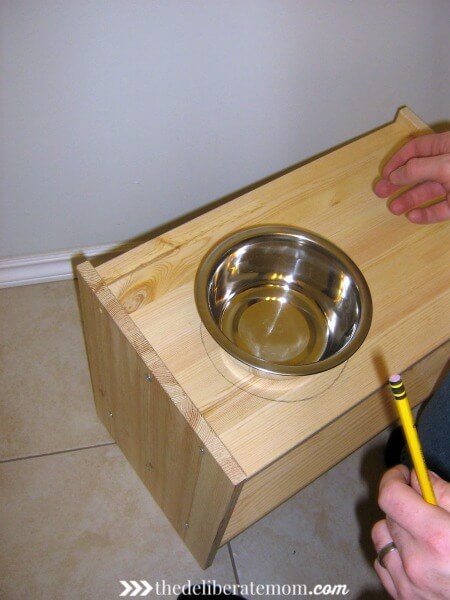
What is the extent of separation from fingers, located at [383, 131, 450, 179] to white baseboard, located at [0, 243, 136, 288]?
0.57 m

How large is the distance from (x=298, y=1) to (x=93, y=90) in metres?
0.35

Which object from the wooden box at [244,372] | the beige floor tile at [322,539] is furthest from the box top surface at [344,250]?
the beige floor tile at [322,539]

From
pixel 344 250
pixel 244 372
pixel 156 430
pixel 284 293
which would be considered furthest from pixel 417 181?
pixel 156 430

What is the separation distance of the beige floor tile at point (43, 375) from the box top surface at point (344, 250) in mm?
454

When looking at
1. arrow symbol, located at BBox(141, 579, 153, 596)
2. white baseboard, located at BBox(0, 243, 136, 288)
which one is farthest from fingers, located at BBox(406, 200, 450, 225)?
arrow symbol, located at BBox(141, 579, 153, 596)

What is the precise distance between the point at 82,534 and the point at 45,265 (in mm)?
526

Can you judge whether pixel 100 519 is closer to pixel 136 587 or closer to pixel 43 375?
pixel 136 587

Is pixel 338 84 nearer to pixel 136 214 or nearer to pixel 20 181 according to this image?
pixel 136 214

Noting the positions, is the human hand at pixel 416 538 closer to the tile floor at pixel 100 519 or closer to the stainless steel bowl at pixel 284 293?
the stainless steel bowl at pixel 284 293

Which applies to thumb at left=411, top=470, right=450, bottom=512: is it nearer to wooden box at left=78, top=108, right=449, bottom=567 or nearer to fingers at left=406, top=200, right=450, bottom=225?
wooden box at left=78, top=108, right=449, bottom=567

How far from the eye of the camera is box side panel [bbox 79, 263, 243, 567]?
848 mm

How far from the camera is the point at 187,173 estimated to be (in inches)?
51.5

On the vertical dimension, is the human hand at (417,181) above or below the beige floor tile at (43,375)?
above

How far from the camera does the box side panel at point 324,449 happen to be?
916mm
